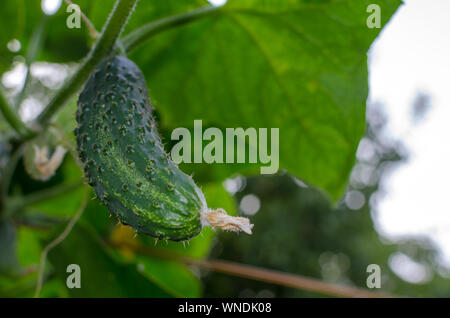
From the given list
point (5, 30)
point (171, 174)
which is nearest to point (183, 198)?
point (171, 174)

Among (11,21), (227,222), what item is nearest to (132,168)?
(227,222)

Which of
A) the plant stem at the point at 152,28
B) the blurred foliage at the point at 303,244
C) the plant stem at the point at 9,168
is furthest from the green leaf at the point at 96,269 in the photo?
the blurred foliage at the point at 303,244

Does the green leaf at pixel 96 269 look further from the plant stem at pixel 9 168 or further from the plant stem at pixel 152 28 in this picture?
the plant stem at pixel 152 28

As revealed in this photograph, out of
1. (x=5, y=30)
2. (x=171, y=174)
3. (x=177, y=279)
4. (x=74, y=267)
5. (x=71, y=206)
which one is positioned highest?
(x=171, y=174)

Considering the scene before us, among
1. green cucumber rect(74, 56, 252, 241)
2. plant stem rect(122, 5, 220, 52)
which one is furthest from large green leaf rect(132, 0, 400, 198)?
green cucumber rect(74, 56, 252, 241)

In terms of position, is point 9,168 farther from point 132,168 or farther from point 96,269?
point 132,168

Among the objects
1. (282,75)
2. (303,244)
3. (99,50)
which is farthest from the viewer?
(303,244)

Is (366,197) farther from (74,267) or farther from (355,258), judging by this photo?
(74,267)
